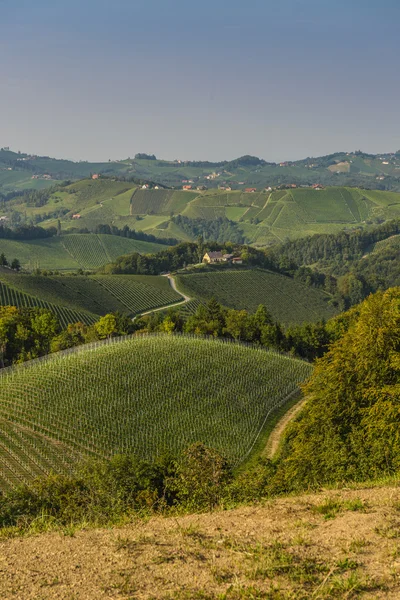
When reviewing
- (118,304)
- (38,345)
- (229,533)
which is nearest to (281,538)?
(229,533)

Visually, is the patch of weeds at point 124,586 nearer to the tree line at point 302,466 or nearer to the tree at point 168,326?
the tree line at point 302,466

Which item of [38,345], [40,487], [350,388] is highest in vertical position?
[350,388]

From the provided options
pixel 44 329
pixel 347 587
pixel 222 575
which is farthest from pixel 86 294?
pixel 347 587

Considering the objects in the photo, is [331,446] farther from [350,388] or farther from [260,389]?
[260,389]

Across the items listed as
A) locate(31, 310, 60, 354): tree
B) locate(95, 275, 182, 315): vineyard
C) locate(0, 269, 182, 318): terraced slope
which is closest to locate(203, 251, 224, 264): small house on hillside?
locate(95, 275, 182, 315): vineyard

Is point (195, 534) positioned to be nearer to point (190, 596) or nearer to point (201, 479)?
point (190, 596)

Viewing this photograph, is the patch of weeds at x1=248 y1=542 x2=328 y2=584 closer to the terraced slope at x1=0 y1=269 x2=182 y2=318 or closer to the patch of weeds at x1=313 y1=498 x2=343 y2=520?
the patch of weeds at x1=313 y1=498 x2=343 y2=520
